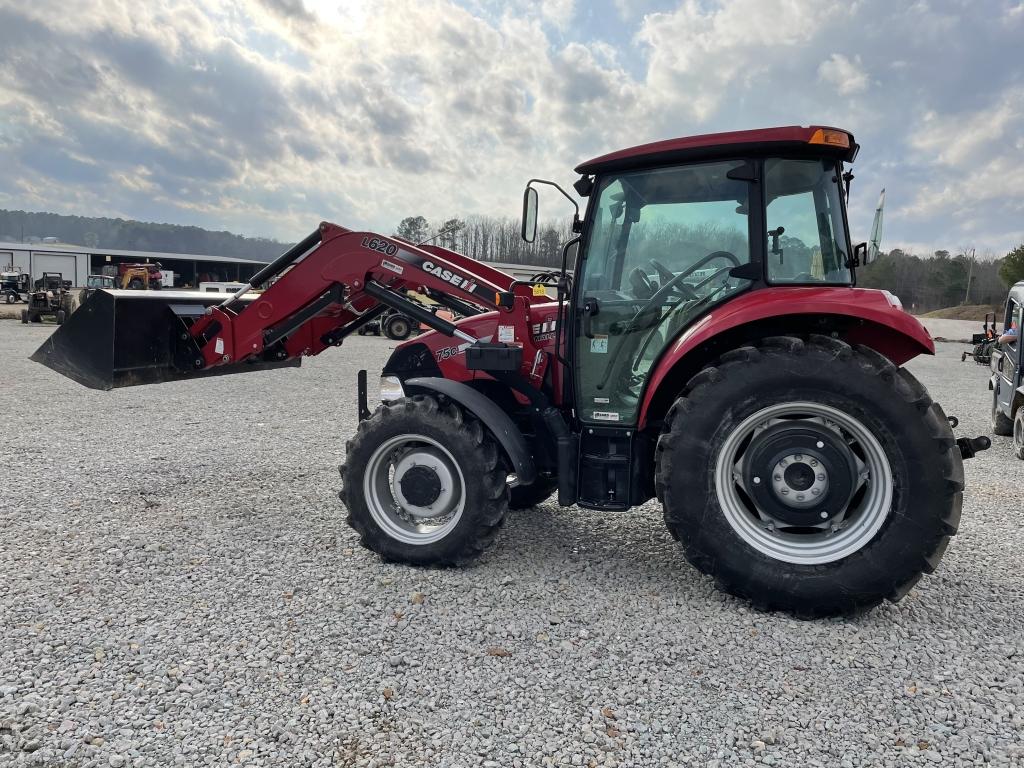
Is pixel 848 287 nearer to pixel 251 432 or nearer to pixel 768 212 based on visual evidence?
pixel 768 212

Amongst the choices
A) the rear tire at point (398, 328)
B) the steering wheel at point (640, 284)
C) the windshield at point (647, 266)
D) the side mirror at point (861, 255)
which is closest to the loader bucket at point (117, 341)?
the windshield at point (647, 266)

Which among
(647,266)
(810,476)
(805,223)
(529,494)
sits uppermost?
(805,223)

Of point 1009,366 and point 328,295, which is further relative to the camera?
point 1009,366

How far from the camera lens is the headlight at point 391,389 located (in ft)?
15.1

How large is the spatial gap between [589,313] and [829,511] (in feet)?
5.37

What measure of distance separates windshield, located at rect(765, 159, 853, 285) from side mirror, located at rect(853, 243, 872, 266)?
0.45 ft

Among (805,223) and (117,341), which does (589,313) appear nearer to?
(805,223)

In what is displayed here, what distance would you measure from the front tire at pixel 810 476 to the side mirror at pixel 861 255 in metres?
→ 0.81

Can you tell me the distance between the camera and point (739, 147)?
3.57 m

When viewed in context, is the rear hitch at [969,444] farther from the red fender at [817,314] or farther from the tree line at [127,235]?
the tree line at [127,235]

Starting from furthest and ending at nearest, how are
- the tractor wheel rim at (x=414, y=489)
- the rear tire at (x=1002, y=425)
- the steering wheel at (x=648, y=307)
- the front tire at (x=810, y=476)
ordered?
the rear tire at (x=1002, y=425), the tractor wheel rim at (x=414, y=489), the steering wheel at (x=648, y=307), the front tire at (x=810, y=476)

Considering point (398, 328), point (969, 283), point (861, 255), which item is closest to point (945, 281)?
point (969, 283)

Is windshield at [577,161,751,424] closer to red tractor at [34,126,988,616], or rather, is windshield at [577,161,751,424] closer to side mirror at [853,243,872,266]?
red tractor at [34,126,988,616]

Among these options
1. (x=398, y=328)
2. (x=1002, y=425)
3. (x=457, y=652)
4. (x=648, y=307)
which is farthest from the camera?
(x=398, y=328)
